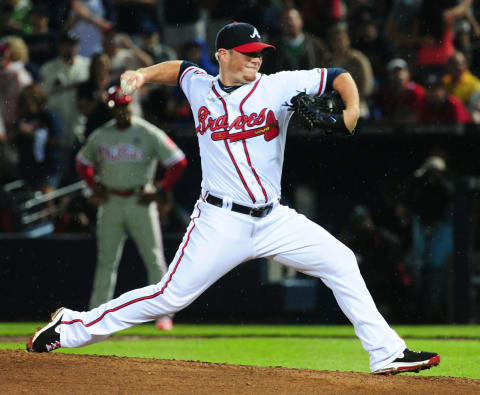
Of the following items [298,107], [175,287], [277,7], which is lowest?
[175,287]

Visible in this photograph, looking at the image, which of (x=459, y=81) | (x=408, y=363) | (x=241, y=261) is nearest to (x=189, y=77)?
(x=241, y=261)

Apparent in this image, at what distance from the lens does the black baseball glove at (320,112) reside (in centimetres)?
529

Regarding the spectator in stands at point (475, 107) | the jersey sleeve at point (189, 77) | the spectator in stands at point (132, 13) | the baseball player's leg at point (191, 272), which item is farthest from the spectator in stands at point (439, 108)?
the baseball player's leg at point (191, 272)

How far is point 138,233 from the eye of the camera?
9.83 metres

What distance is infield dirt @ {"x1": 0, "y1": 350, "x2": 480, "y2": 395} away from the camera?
5.06 meters

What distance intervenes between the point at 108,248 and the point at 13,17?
6.14 metres

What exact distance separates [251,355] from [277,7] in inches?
279

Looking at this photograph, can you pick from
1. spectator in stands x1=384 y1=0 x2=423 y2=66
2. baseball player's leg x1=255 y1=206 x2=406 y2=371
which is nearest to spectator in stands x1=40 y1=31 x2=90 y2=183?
spectator in stands x1=384 y1=0 x2=423 y2=66

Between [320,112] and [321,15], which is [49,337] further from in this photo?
[321,15]

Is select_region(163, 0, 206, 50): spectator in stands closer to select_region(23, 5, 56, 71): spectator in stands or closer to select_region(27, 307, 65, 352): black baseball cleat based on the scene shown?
select_region(23, 5, 56, 71): spectator in stands

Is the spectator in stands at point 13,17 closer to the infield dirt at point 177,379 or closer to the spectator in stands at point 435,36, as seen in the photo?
the spectator in stands at point 435,36

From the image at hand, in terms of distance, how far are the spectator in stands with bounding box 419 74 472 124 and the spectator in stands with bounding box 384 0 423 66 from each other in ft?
4.44

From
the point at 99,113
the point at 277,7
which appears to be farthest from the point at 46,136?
the point at 277,7

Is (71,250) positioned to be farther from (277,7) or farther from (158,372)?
(158,372)
